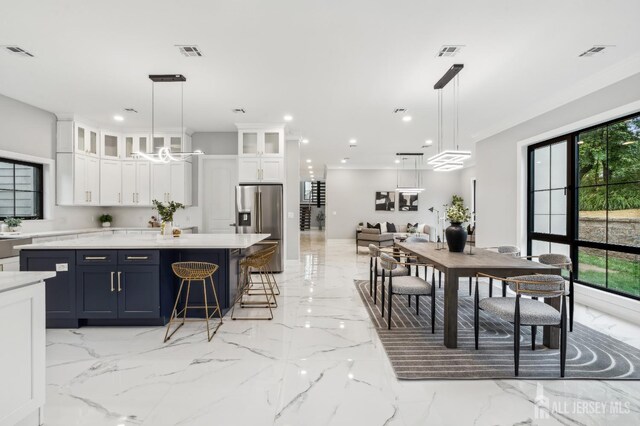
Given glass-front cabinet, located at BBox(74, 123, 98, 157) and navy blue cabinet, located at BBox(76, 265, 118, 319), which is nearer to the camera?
navy blue cabinet, located at BBox(76, 265, 118, 319)

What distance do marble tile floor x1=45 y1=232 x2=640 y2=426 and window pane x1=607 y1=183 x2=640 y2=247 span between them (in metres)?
1.18

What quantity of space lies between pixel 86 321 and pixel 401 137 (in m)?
6.57

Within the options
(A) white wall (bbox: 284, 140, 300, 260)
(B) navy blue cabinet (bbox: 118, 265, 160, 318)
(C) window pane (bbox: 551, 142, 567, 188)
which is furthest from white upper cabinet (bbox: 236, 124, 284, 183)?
(C) window pane (bbox: 551, 142, 567, 188)

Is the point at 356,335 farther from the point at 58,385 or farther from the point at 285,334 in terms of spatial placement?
the point at 58,385

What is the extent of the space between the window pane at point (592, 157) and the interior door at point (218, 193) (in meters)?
5.82

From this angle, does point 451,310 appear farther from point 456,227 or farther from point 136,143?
point 136,143

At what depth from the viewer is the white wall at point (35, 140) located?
4.53m

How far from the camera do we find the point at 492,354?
268cm

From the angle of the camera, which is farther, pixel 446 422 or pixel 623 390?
pixel 623 390

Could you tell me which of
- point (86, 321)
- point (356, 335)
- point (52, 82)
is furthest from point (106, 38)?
point (356, 335)

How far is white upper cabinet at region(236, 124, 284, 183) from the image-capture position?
5.95 meters

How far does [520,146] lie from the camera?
207 inches

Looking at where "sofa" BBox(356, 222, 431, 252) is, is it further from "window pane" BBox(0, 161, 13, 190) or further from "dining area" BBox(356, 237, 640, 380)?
"window pane" BBox(0, 161, 13, 190)

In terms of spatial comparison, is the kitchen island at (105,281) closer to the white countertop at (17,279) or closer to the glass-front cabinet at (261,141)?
the white countertop at (17,279)
